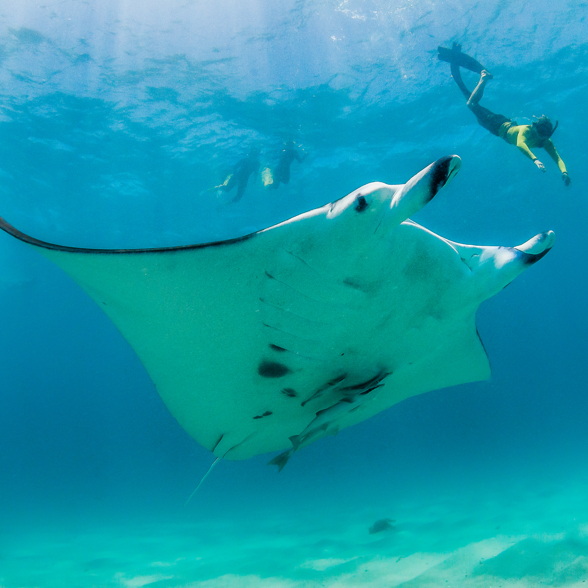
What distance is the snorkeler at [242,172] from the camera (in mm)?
15125

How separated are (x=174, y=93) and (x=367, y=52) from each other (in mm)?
6459

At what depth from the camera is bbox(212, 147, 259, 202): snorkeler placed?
15.1 m

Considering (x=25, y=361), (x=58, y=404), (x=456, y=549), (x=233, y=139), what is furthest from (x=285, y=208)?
(x=58, y=404)

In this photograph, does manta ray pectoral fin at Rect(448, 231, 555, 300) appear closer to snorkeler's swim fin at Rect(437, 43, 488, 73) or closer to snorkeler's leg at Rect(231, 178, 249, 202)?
snorkeler's swim fin at Rect(437, 43, 488, 73)

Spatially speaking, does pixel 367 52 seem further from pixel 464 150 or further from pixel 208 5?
pixel 464 150

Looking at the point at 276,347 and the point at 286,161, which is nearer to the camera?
the point at 276,347

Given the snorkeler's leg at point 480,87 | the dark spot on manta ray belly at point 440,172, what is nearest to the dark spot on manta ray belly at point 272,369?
the dark spot on manta ray belly at point 440,172

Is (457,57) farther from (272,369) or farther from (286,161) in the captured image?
(272,369)

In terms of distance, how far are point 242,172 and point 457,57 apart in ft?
26.6

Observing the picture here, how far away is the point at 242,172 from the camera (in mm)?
15172

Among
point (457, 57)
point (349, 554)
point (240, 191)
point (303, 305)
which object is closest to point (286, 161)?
point (240, 191)

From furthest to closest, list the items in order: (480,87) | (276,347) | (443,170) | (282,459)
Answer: (480,87) → (282,459) → (276,347) → (443,170)

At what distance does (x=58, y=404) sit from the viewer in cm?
6938

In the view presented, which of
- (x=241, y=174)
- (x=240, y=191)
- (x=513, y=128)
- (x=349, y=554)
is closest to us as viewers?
(x=349, y=554)
